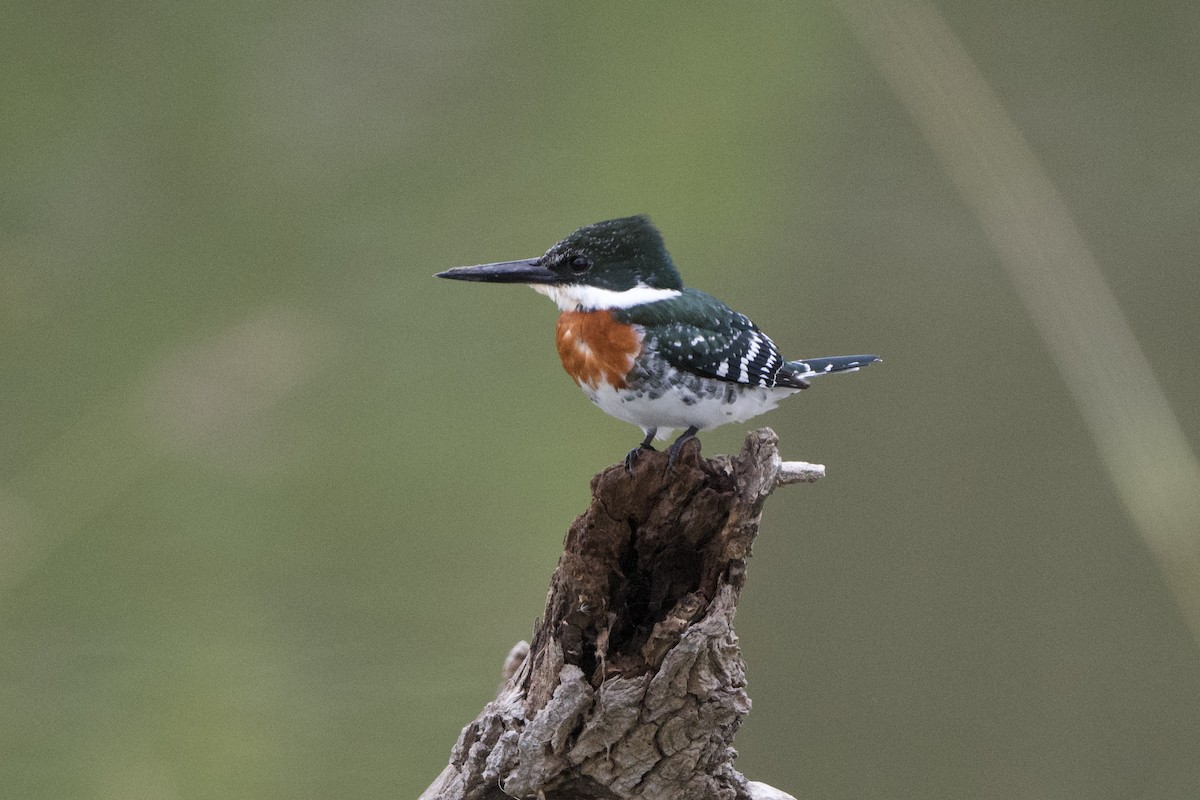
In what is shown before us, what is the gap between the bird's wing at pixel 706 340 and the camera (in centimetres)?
123

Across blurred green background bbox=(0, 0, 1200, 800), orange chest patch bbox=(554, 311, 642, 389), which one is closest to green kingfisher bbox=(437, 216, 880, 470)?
A: orange chest patch bbox=(554, 311, 642, 389)

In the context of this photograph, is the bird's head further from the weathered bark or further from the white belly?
the weathered bark

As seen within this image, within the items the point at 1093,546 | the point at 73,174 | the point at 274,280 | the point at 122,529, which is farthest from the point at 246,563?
the point at 1093,546

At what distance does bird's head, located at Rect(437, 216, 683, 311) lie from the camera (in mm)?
1282

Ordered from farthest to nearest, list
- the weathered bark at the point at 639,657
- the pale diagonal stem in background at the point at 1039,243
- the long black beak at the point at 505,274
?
1. the pale diagonal stem in background at the point at 1039,243
2. the long black beak at the point at 505,274
3. the weathered bark at the point at 639,657

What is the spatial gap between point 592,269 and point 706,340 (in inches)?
6.1

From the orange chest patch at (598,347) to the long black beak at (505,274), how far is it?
0.05m

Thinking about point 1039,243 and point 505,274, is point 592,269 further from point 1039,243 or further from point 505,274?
point 1039,243

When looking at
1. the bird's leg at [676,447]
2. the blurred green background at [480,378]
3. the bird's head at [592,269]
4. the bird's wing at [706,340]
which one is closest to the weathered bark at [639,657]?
the bird's leg at [676,447]

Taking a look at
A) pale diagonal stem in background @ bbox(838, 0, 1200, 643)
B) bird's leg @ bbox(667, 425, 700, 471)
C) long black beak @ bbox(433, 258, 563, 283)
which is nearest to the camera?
bird's leg @ bbox(667, 425, 700, 471)

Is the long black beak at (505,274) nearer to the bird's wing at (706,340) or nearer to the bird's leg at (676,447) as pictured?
the bird's wing at (706,340)

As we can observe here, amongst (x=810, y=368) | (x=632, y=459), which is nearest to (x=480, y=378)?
(x=810, y=368)

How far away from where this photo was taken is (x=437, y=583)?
2.08 meters

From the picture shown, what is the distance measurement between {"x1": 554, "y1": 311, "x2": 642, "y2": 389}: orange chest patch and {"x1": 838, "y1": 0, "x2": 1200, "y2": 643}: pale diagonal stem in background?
39.0 inches
